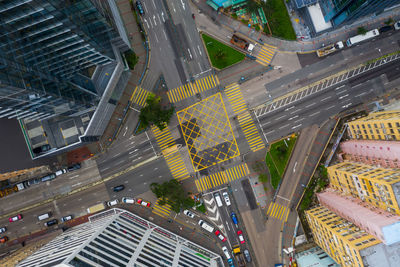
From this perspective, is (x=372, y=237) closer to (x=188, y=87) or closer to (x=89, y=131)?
(x=188, y=87)

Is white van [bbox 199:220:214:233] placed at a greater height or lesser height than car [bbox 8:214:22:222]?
lesser

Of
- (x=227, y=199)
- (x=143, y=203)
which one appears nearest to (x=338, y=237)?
(x=227, y=199)

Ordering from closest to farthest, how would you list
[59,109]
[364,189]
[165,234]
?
[364,189] → [59,109] → [165,234]

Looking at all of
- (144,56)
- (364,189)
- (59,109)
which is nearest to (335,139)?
(364,189)

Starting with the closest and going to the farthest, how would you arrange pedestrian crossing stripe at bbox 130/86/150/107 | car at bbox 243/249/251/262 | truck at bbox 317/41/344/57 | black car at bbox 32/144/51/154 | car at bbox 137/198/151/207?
black car at bbox 32/144/51/154, truck at bbox 317/41/344/57, car at bbox 243/249/251/262, car at bbox 137/198/151/207, pedestrian crossing stripe at bbox 130/86/150/107

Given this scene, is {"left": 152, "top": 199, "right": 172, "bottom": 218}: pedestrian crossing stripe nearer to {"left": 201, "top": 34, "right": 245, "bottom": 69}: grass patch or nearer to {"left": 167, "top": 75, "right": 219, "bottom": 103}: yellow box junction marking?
{"left": 167, "top": 75, "right": 219, "bottom": 103}: yellow box junction marking

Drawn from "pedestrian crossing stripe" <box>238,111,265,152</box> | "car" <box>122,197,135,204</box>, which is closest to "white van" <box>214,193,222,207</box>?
"pedestrian crossing stripe" <box>238,111,265,152</box>
